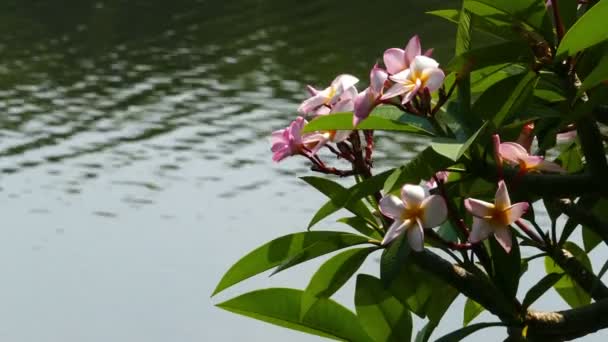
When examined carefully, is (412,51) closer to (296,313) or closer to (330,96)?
(330,96)

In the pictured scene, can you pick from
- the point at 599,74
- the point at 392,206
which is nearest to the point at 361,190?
the point at 392,206

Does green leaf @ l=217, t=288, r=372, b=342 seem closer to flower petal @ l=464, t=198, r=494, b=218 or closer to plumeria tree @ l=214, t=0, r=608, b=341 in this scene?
plumeria tree @ l=214, t=0, r=608, b=341

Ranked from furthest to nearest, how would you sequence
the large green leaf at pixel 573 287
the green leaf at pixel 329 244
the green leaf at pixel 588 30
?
the large green leaf at pixel 573 287 → the green leaf at pixel 329 244 → the green leaf at pixel 588 30

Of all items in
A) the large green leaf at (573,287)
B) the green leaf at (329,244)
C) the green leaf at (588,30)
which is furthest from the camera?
the large green leaf at (573,287)

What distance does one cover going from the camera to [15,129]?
5.04m

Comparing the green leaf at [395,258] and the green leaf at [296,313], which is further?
the green leaf at [296,313]

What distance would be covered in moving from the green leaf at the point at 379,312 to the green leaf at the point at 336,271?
0.11 ft

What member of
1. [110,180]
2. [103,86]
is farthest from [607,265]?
[103,86]

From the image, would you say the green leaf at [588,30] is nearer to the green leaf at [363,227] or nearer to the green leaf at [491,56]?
the green leaf at [491,56]

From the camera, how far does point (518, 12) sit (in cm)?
61

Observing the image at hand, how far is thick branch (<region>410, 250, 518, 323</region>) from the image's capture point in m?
0.64

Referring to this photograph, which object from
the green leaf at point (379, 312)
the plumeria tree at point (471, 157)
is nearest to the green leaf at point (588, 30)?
the plumeria tree at point (471, 157)

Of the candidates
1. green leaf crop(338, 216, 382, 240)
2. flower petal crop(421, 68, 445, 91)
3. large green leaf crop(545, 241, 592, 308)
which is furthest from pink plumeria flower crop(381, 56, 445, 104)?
large green leaf crop(545, 241, 592, 308)

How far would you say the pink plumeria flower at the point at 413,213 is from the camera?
0.60m
